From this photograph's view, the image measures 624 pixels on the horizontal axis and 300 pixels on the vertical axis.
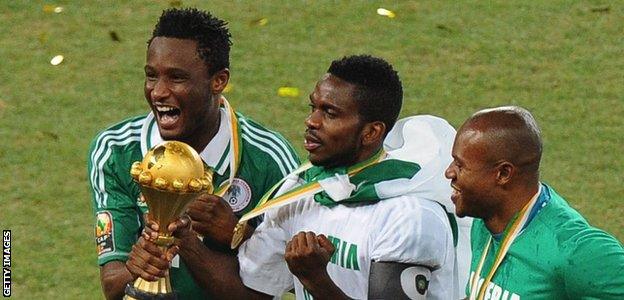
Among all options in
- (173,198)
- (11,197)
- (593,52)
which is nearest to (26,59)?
(11,197)

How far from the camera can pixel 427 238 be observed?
21.1ft

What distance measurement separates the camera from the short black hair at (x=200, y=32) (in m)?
7.16

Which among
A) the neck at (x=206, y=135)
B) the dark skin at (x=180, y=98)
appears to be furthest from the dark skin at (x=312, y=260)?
the neck at (x=206, y=135)

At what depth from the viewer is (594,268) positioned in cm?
590

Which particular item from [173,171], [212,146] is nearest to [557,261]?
[173,171]

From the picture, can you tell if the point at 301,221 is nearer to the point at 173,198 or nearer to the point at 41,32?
the point at 173,198

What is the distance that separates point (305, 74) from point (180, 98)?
5733 mm

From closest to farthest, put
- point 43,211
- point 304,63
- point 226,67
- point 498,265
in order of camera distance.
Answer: point 498,265
point 226,67
point 43,211
point 304,63

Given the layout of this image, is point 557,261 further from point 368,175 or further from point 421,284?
point 368,175

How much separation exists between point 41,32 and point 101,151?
20.3ft

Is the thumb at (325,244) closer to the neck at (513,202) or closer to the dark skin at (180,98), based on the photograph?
the neck at (513,202)

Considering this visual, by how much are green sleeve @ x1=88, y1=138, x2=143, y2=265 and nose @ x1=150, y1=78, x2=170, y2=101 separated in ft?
1.33

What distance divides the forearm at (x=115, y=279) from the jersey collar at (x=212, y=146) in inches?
18.8

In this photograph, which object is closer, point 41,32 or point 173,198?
point 173,198
